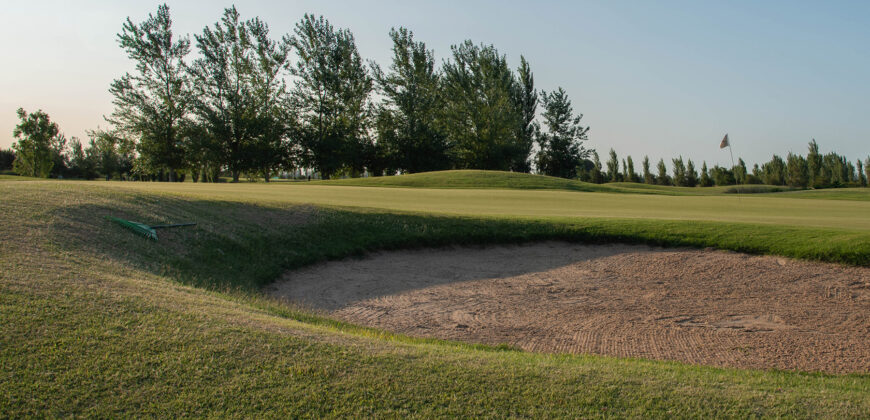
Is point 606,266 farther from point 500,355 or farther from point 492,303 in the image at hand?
point 500,355

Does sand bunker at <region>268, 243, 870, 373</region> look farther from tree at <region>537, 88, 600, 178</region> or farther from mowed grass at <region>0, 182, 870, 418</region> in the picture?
tree at <region>537, 88, 600, 178</region>

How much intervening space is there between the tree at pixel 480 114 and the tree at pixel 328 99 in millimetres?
11437

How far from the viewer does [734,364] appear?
6.24 meters

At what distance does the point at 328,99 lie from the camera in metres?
55.4

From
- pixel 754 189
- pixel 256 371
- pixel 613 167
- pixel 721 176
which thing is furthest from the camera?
pixel 613 167

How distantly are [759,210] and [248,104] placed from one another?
47.0 metres

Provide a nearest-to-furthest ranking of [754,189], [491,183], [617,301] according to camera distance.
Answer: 1. [617,301]
2. [491,183]
3. [754,189]

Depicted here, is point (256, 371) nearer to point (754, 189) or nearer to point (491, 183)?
point (491, 183)

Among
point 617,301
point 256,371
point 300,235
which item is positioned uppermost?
point 300,235

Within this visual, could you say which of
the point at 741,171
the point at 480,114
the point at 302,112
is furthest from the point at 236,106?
the point at 741,171

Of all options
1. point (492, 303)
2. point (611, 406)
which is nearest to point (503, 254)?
point (492, 303)

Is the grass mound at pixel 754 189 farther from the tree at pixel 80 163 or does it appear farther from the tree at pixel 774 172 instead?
the tree at pixel 80 163

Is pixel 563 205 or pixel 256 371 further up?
pixel 563 205

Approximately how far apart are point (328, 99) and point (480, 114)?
1706cm
